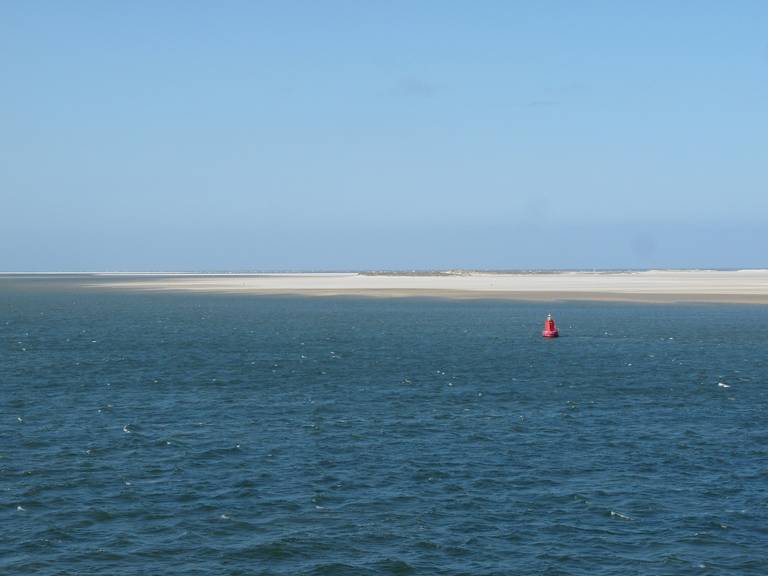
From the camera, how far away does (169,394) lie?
4441 cm

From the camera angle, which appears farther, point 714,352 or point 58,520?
point 714,352

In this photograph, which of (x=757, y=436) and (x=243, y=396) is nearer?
(x=757, y=436)

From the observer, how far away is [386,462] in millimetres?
29625

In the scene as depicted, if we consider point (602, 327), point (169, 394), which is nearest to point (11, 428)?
point (169, 394)

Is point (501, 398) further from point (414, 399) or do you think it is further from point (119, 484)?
point (119, 484)

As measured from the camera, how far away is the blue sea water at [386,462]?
21.2 meters

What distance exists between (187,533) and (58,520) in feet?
12.4

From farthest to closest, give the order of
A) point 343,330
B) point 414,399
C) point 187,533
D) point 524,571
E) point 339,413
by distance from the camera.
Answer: point 343,330 → point 414,399 → point 339,413 → point 187,533 → point 524,571

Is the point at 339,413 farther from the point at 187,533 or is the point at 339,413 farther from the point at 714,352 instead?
the point at 714,352

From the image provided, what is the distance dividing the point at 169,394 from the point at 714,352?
3760cm

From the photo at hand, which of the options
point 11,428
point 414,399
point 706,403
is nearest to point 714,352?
point 706,403

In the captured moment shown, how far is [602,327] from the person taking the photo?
8494 cm

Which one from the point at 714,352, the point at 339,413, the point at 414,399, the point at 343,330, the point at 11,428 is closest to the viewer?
the point at 11,428

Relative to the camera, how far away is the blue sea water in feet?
69.7
